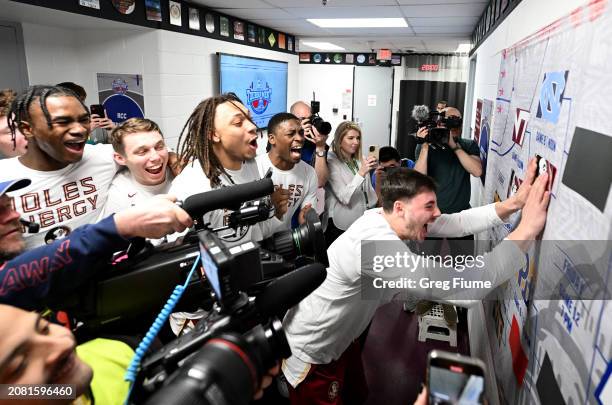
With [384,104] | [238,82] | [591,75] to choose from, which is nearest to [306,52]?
[384,104]

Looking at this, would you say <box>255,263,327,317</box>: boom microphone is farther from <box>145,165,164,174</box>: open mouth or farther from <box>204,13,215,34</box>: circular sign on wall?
<box>204,13,215,34</box>: circular sign on wall

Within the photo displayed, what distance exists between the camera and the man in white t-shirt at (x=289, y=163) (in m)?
2.14

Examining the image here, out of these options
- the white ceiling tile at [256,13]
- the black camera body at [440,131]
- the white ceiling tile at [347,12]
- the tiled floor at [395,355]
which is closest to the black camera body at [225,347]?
the tiled floor at [395,355]

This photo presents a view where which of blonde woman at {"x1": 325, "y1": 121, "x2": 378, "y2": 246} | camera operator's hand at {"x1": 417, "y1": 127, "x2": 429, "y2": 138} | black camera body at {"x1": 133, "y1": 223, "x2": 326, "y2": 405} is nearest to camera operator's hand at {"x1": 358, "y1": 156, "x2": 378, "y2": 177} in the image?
blonde woman at {"x1": 325, "y1": 121, "x2": 378, "y2": 246}

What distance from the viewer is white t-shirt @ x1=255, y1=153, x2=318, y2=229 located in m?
2.15

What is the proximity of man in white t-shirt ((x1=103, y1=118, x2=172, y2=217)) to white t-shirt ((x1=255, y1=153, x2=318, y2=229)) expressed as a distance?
583mm

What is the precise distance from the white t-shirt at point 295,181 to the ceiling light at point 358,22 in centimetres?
265

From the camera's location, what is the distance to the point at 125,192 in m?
1.61

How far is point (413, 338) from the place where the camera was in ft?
9.00

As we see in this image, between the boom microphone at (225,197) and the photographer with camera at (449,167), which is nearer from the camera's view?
the boom microphone at (225,197)

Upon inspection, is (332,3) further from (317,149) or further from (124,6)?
(124,6)

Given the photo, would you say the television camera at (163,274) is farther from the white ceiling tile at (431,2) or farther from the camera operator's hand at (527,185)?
the white ceiling tile at (431,2)

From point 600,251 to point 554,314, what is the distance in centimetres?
27

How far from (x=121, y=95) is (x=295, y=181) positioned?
2332 mm
